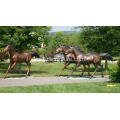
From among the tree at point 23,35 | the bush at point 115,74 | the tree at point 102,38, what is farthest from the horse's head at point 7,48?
the tree at point 102,38

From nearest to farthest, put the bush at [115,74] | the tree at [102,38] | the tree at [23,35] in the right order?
the bush at [115,74] → the tree at [23,35] → the tree at [102,38]

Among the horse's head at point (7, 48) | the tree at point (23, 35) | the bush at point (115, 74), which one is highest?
the tree at point (23, 35)

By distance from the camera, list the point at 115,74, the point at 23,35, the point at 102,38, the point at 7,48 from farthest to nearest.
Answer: the point at 102,38 → the point at 23,35 → the point at 7,48 → the point at 115,74

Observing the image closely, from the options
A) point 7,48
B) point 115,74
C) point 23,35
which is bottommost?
point 115,74

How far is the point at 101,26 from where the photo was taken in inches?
977

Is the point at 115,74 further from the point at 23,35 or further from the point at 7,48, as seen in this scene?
the point at 23,35

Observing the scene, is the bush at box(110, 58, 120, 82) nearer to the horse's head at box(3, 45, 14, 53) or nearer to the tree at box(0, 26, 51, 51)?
the horse's head at box(3, 45, 14, 53)

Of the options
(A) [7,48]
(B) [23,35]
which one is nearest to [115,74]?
(A) [7,48]

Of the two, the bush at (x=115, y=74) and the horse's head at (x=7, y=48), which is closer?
the bush at (x=115, y=74)

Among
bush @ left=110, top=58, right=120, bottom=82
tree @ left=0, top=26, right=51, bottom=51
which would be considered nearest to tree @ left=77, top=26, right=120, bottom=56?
tree @ left=0, top=26, right=51, bottom=51

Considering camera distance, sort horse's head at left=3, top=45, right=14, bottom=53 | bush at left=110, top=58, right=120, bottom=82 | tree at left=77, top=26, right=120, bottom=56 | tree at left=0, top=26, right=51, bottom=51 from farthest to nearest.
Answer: tree at left=77, top=26, right=120, bottom=56, tree at left=0, top=26, right=51, bottom=51, horse's head at left=3, top=45, right=14, bottom=53, bush at left=110, top=58, right=120, bottom=82

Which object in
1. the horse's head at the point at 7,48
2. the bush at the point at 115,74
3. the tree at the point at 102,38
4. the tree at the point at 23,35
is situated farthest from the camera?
the tree at the point at 102,38

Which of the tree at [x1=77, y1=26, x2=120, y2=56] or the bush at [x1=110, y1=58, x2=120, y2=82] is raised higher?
the tree at [x1=77, y1=26, x2=120, y2=56]

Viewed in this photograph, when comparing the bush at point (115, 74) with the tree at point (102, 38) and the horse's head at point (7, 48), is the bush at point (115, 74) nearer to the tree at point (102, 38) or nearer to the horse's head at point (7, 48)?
the horse's head at point (7, 48)
